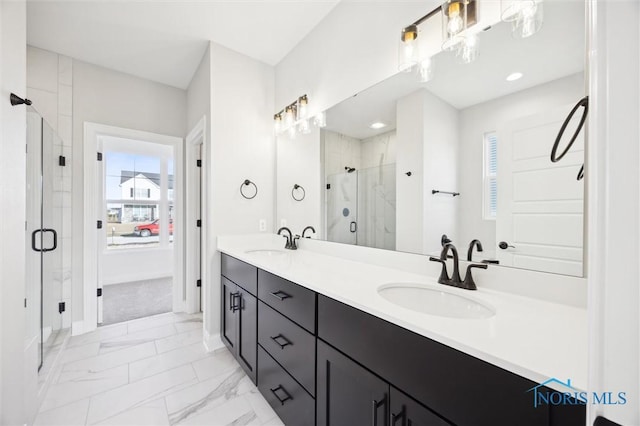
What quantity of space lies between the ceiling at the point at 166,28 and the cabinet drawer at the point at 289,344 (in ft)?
6.94

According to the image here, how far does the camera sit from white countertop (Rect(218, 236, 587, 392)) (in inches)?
22.0

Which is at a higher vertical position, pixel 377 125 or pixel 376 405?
pixel 377 125

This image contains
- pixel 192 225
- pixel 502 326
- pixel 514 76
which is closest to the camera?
pixel 502 326

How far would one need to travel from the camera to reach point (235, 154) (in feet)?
7.63

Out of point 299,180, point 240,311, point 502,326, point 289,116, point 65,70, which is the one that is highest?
point 65,70

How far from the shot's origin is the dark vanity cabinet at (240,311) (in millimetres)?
1649

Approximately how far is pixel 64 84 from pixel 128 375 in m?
2.72

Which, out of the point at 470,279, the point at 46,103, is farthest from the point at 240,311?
the point at 46,103

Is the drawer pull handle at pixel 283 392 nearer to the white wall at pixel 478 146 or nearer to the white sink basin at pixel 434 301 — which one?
the white sink basin at pixel 434 301

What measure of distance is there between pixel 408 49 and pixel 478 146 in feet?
2.15

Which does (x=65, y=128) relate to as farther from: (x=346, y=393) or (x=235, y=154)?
(x=346, y=393)

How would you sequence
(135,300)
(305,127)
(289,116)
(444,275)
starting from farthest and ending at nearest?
(135,300), (289,116), (305,127), (444,275)

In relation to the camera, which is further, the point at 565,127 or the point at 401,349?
the point at 565,127

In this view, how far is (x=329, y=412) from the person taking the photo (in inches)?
41.2
